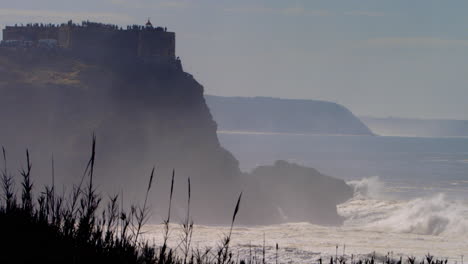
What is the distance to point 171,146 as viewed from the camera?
64.0 meters

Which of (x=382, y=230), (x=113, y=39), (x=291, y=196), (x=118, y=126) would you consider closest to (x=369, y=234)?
(x=382, y=230)

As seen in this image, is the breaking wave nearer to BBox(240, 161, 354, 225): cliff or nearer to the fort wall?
BBox(240, 161, 354, 225): cliff

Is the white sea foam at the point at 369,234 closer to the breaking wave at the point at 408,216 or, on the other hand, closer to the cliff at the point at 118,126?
the breaking wave at the point at 408,216

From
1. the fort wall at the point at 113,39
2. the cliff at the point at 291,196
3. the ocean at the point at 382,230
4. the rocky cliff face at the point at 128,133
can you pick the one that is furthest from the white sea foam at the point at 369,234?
the fort wall at the point at 113,39

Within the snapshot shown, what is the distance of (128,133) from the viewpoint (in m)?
62.7

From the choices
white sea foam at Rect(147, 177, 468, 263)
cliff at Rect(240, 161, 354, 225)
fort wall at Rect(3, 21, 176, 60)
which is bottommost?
white sea foam at Rect(147, 177, 468, 263)

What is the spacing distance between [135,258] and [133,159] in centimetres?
5437

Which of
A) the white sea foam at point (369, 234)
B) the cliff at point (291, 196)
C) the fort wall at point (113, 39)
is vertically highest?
the fort wall at point (113, 39)

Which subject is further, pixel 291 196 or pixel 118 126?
pixel 291 196

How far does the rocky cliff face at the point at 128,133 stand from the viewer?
57688 millimetres

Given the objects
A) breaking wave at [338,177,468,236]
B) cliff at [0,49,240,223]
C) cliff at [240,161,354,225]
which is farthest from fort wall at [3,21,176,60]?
breaking wave at [338,177,468,236]

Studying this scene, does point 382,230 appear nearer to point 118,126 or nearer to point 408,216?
point 408,216

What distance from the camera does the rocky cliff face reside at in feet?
189

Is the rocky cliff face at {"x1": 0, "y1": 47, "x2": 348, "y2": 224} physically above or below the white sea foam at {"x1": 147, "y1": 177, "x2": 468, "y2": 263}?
above
